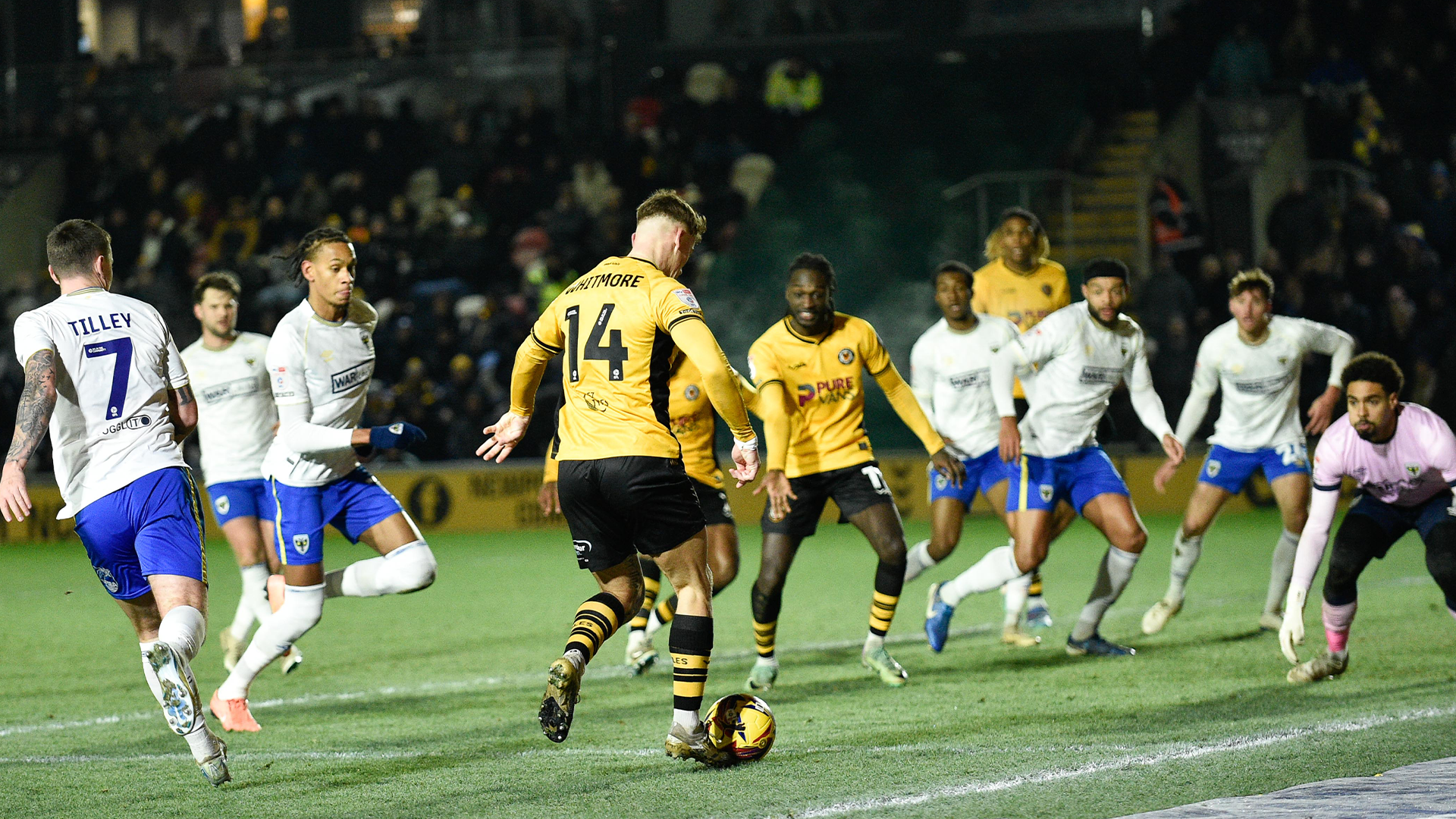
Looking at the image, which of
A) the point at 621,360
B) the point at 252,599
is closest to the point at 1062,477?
the point at 621,360

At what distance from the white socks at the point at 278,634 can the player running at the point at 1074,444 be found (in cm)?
329

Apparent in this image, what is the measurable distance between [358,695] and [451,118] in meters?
14.4

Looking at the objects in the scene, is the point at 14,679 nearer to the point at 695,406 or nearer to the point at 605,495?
the point at 695,406

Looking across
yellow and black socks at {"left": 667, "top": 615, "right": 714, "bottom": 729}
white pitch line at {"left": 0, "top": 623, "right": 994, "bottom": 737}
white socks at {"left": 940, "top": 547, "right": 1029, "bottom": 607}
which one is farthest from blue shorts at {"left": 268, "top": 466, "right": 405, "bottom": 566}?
white socks at {"left": 940, "top": 547, "right": 1029, "bottom": 607}

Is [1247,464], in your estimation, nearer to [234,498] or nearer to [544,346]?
[544,346]

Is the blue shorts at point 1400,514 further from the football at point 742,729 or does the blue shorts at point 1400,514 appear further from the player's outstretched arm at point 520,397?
the player's outstretched arm at point 520,397

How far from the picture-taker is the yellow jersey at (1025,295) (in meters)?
10.0

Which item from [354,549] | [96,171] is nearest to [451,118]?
[96,171]

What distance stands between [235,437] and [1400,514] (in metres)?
5.82

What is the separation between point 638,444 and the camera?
5.65 meters

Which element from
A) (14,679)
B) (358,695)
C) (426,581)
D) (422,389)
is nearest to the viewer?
(426,581)

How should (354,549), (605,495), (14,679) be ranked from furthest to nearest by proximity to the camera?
(354,549) → (14,679) → (605,495)

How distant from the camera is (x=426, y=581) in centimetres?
702

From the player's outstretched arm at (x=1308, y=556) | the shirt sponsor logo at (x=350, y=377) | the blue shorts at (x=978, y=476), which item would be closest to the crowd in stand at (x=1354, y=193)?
the blue shorts at (x=978, y=476)
